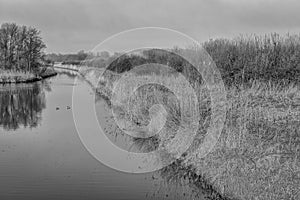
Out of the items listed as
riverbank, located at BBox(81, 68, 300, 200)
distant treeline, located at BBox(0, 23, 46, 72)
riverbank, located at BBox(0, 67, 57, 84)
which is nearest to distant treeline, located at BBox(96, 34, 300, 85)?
riverbank, located at BBox(81, 68, 300, 200)

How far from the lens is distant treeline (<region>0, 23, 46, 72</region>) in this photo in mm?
43938

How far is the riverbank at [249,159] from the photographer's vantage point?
636 centimetres

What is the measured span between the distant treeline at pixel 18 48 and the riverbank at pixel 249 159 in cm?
3761

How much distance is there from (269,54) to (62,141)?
30.8 ft

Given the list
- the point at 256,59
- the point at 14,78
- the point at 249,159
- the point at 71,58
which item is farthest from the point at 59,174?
the point at 71,58

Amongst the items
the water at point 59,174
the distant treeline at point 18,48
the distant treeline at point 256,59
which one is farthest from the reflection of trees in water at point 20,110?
the distant treeline at point 18,48

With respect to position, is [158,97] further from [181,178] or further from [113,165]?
[181,178]

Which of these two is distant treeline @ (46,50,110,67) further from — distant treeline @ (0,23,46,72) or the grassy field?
the grassy field

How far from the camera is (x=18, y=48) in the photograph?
45.6 m

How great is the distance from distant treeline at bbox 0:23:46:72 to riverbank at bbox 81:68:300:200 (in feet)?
123

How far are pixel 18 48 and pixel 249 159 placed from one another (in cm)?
4247

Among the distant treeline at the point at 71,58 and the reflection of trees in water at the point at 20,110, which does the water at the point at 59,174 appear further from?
the distant treeline at the point at 71,58

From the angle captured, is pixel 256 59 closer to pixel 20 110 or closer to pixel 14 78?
pixel 20 110

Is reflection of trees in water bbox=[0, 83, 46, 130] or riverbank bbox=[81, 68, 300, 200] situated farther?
reflection of trees in water bbox=[0, 83, 46, 130]
